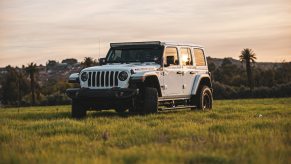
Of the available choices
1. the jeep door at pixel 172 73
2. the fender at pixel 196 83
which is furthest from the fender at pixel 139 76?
the fender at pixel 196 83

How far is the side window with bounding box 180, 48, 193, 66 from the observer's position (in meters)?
16.0

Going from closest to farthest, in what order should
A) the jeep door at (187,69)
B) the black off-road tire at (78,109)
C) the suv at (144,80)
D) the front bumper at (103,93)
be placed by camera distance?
the front bumper at (103,93)
the suv at (144,80)
the black off-road tire at (78,109)
the jeep door at (187,69)

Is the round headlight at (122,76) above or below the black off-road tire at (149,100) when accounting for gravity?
above

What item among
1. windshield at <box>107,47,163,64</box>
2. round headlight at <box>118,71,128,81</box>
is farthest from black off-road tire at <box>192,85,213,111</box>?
round headlight at <box>118,71,128,81</box>

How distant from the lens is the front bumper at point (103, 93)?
13.1 metres

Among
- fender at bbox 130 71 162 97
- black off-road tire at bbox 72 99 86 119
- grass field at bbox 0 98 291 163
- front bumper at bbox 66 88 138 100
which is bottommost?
grass field at bbox 0 98 291 163

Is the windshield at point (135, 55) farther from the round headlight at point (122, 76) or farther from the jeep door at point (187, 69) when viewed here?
the round headlight at point (122, 76)

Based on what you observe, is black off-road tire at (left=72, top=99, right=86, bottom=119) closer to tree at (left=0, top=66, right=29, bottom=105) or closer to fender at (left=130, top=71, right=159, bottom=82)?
fender at (left=130, top=71, right=159, bottom=82)

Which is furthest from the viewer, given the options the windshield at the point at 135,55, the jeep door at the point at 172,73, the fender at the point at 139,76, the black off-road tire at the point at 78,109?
the windshield at the point at 135,55

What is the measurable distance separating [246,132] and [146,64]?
21.2 ft

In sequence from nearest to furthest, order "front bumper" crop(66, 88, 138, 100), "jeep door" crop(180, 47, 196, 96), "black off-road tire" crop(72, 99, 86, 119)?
"front bumper" crop(66, 88, 138, 100) → "black off-road tire" crop(72, 99, 86, 119) → "jeep door" crop(180, 47, 196, 96)

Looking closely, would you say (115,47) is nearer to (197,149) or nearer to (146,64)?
(146,64)

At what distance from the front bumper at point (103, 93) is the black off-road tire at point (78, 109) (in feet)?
0.69

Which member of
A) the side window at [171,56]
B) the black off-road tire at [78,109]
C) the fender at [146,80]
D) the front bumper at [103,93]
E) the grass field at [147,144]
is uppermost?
the side window at [171,56]
